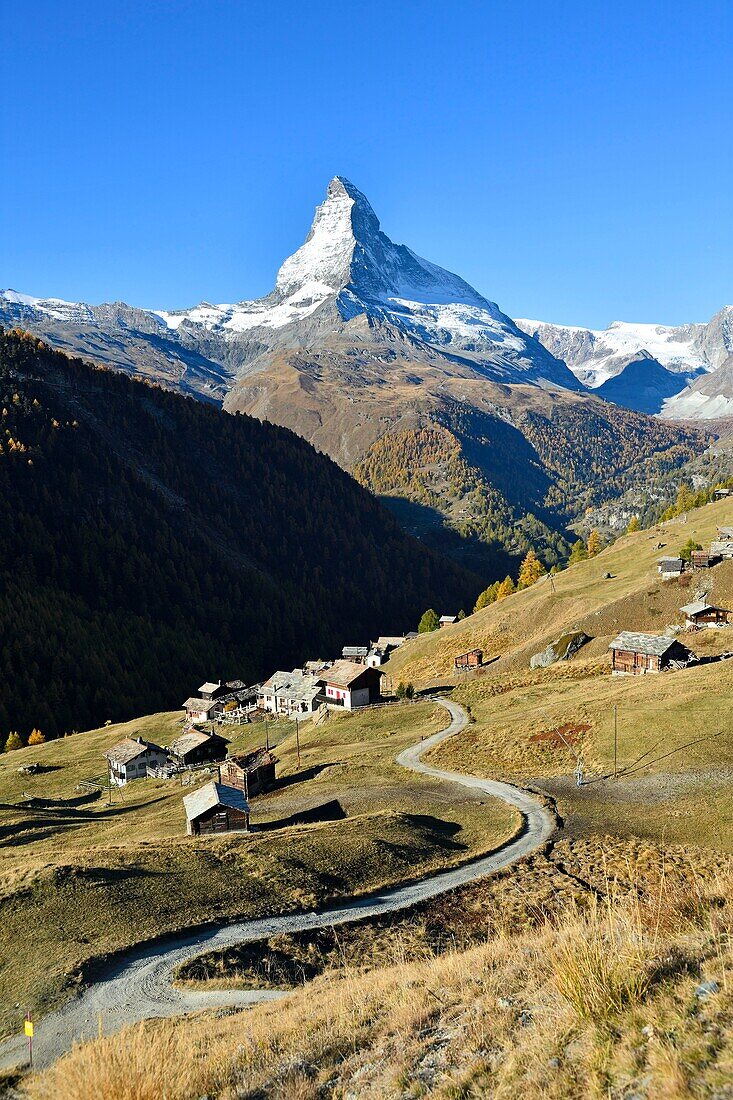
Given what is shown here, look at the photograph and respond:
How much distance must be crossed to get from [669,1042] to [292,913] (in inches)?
1163

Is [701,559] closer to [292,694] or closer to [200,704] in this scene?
[292,694]

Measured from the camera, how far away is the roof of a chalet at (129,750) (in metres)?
99.6

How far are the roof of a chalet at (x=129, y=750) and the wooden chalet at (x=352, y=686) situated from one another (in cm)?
2640

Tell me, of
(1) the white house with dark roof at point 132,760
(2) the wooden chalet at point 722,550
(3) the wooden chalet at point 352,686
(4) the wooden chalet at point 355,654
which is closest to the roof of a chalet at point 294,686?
(3) the wooden chalet at point 352,686

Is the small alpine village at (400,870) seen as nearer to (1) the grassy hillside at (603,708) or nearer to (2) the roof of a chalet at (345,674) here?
(1) the grassy hillside at (603,708)

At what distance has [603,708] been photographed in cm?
7238

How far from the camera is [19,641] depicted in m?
178

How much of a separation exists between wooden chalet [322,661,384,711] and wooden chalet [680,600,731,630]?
152 feet

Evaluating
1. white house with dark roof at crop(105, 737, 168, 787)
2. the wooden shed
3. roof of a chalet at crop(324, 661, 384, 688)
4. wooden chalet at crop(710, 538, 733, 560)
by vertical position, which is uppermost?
wooden chalet at crop(710, 538, 733, 560)

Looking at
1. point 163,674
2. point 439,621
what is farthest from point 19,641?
point 439,621

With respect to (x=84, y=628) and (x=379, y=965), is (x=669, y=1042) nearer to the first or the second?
(x=379, y=965)

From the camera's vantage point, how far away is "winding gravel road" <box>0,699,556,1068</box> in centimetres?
2464

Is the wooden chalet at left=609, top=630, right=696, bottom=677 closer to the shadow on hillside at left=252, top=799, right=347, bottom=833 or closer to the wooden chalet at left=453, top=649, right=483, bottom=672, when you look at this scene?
the wooden chalet at left=453, top=649, right=483, bottom=672

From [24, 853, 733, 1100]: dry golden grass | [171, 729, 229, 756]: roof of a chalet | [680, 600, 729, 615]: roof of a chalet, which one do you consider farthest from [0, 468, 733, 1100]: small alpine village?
[171, 729, 229, 756]: roof of a chalet
